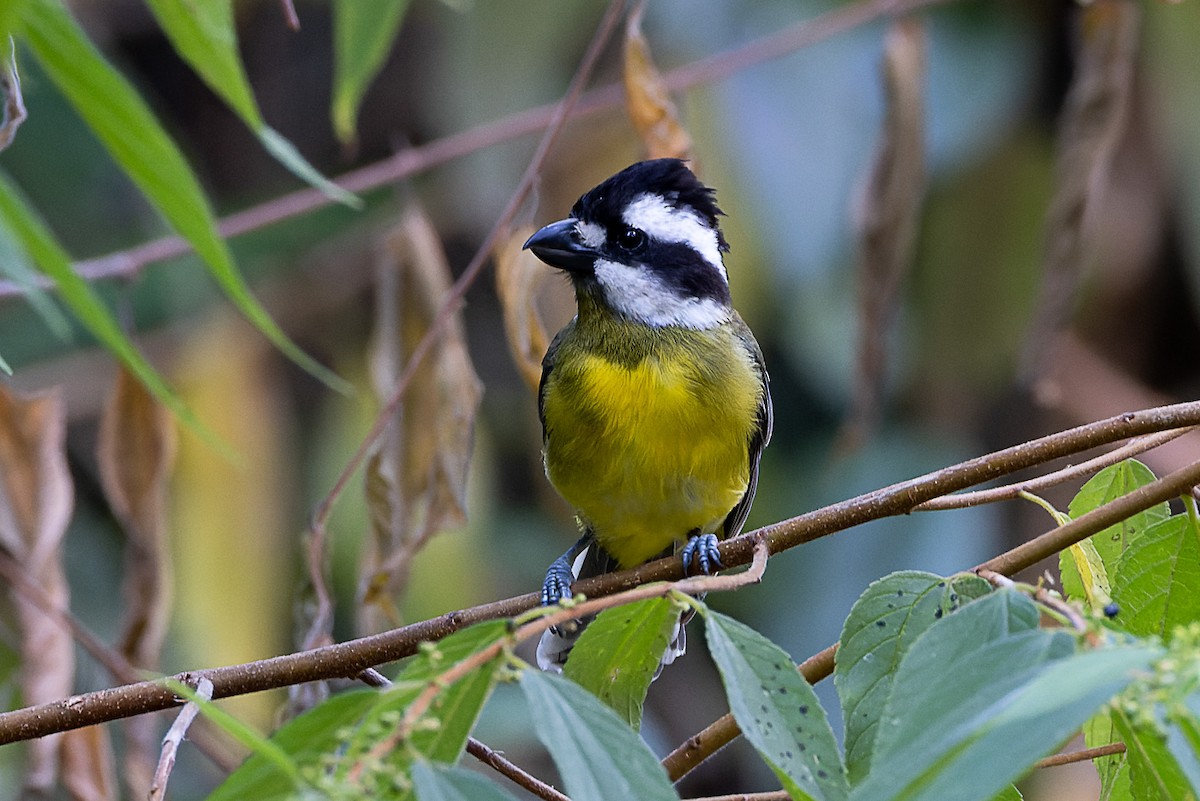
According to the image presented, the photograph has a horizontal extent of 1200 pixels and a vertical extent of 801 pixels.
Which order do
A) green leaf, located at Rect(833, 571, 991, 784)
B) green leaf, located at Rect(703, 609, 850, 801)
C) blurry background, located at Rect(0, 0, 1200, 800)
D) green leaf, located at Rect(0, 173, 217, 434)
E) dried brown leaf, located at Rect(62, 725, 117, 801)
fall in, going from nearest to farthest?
green leaf, located at Rect(0, 173, 217, 434) → green leaf, located at Rect(703, 609, 850, 801) → green leaf, located at Rect(833, 571, 991, 784) → dried brown leaf, located at Rect(62, 725, 117, 801) → blurry background, located at Rect(0, 0, 1200, 800)

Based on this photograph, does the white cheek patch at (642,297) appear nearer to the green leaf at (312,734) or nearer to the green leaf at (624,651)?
the green leaf at (624,651)

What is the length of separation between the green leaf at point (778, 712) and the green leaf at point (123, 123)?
473 mm

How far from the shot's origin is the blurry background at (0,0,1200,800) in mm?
3387

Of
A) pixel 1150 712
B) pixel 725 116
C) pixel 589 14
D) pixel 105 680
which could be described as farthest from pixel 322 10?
pixel 1150 712

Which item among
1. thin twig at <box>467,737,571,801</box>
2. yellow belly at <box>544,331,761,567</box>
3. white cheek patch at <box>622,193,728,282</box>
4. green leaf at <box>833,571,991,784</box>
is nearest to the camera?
green leaf at <box>833,571,991,784</box>

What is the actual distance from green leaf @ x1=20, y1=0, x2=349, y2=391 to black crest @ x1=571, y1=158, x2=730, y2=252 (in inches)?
54.4

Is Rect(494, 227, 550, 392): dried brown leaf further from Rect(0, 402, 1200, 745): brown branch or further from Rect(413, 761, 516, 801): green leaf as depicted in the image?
Rect(413, 761, 516, 801): green leaf

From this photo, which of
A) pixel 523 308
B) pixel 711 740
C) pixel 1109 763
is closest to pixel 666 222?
pixel 523 308

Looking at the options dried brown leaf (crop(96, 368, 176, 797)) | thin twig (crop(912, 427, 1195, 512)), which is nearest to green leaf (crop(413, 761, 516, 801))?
thin twig (crop(912, 427, 1195, 512))

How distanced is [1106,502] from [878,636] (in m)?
0.32

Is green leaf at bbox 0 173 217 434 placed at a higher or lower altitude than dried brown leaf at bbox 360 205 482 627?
higher

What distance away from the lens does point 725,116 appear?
3521 millimetres

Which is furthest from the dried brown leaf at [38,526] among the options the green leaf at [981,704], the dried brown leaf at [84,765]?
the green leaf at [981,704]

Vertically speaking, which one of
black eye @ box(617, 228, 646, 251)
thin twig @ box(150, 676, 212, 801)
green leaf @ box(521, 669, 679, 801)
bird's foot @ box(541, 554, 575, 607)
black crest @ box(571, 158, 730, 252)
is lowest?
bird's foot @ box(541, 554, 575, 607)
